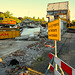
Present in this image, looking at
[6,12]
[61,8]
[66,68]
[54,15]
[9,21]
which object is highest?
[6,12]

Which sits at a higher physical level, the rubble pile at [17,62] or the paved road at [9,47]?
the rubble pile at [17,62]

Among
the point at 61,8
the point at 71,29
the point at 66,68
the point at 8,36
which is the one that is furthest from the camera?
the point at 61,8

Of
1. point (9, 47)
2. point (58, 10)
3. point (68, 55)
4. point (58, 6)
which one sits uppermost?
point (58, 6)

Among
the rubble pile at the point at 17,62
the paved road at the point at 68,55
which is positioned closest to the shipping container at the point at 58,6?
the paved road at the point at 68,55

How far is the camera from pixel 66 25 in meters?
26.5

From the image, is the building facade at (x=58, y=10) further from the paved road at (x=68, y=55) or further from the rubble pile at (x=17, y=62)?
the rubble pile at (x=17, y=62)

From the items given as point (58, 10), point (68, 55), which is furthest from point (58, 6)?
point (68, 55)

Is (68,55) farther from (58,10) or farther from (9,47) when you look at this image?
(58,10)

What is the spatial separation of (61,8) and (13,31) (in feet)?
75.4

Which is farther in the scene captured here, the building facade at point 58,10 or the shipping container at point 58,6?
the shipping container at point 58,6

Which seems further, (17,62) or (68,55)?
(68,55)

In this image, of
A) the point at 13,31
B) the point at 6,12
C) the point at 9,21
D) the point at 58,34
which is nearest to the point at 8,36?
the point at 13,31

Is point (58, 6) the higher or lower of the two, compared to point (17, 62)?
higher

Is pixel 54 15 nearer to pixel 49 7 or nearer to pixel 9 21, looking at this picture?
pixel 49 7
